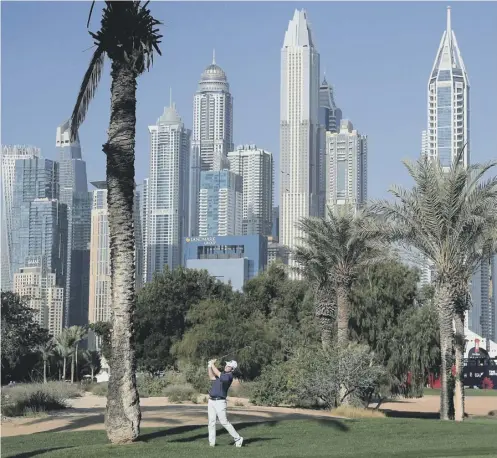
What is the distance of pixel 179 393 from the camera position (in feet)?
Result: 136

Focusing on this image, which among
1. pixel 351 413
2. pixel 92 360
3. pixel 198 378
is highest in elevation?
pixel 351 413

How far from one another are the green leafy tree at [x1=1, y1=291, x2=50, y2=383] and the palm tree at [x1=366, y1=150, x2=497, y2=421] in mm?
21044

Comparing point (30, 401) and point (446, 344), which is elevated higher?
point (446, 344)

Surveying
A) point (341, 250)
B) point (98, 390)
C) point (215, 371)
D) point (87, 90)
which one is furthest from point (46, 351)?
point (215, 371)

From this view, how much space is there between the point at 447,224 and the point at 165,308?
44.5 metres

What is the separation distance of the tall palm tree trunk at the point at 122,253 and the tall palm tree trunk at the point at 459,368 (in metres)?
12.7

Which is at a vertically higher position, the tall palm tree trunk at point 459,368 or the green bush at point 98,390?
the tall palm tree trunk at point 459,368

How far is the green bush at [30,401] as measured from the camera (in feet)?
87.4

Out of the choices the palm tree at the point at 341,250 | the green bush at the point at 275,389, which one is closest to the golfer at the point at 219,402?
the palm tree at the point at 341,250

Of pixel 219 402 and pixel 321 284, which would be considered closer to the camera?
pixel 219 402

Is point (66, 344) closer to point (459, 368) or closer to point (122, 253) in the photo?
point (459, 368)

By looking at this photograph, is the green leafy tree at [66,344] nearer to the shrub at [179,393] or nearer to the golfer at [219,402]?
the shrub at [179,393]

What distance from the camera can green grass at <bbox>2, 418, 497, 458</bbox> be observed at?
1641 centimetres

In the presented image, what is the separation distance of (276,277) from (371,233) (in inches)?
1504
